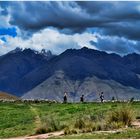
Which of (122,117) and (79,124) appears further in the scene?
(122,117)

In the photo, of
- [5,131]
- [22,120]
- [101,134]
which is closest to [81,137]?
[101,134]

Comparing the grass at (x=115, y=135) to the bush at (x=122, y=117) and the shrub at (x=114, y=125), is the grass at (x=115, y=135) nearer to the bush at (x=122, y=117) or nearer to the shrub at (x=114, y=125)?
the shrub at (x=114, y=125)

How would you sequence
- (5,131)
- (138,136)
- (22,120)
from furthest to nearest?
(22,120) < (5,131) < (138,136)

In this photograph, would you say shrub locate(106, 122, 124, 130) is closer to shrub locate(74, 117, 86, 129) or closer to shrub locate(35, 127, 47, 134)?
shrub locate(74, 117, 86, 129)

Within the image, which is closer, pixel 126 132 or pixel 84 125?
pixel 126 132

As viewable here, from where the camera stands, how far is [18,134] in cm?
3694

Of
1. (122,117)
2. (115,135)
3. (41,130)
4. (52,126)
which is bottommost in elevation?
(115,135)

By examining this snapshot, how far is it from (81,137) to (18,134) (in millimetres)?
8752

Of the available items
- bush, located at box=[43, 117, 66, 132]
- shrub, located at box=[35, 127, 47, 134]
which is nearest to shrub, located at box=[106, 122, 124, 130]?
bush, located at box=[43, 117, 66, 132]

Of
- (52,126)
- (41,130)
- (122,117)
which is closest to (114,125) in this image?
(122,117)

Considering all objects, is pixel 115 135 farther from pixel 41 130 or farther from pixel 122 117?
pixel 41 130

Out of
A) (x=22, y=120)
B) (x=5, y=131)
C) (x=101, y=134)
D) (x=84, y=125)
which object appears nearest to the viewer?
(x=101, y=134)

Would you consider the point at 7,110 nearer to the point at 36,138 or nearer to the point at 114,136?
the point at 36,138

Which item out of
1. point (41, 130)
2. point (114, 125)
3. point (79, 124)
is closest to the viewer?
point (114, 125)
